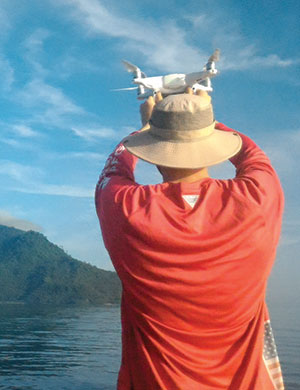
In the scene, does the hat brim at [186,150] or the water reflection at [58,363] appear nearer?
the hat brim at [186,150]

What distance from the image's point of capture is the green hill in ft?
477

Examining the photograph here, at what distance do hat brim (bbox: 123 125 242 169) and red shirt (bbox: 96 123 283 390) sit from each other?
11 cm

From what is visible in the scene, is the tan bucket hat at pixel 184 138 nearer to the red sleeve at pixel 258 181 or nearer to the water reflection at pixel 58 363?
the red sleeve at pixel 258 181

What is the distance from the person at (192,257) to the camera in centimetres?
198

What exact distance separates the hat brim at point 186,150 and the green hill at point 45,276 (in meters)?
139

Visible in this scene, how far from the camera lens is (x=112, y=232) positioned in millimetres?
2076

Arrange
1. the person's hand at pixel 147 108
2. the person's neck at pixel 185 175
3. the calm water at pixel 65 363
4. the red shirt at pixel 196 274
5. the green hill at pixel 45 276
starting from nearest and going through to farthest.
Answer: the red shirt at pixel 196 274, the person's neck at pixel 185 175, the person's hand at pixel 147 108, the calm water at pixel 65 363, the green hill at pixel 45 276

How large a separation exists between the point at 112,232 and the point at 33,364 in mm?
23263

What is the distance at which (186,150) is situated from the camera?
6.77ft

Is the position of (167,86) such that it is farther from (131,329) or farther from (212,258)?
(131,329)

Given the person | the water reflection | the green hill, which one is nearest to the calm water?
the water reflection

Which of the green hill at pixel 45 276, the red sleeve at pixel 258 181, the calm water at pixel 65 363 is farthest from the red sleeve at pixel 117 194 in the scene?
the green hill at pixel 45 276

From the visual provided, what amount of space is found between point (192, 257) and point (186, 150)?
1.55ft

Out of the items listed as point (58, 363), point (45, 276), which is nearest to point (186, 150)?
point (58, 363)
